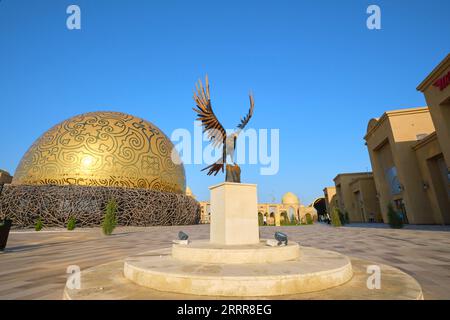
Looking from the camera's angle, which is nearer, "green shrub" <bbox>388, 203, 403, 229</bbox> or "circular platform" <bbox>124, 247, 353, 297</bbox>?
"circular platform" <bbox>124, 247, 353, 297</bbox>

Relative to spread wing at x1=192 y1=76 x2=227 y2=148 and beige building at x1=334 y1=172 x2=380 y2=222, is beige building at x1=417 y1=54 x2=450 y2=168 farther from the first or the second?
beige building at x1=334 y1=172 x2=380 y2=222

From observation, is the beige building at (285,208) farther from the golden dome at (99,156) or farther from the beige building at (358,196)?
the golden dome at (99,156)

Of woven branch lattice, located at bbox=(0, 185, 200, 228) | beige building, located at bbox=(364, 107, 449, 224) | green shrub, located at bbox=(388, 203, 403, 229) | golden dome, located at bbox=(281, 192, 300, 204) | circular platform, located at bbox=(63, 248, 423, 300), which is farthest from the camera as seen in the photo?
golden dome, located at bbox=(281, 192, 300, 204)

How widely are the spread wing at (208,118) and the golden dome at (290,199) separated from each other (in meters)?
85.5

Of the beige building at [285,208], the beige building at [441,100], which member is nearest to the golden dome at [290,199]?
the beige building at [285,208]

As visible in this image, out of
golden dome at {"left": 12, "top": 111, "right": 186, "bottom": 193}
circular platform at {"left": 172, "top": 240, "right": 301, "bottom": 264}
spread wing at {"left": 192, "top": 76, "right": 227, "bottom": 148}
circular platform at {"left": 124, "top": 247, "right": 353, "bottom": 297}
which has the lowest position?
circular platform at {"left": 124, "top": 247, "right": 353, "bottom": 297}

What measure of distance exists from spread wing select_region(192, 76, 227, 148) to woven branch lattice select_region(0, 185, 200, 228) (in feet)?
86.6

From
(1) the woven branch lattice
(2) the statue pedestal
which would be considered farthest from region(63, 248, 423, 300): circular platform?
(1) the woven branch lattice

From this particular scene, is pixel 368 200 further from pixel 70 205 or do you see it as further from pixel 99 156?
pixel 70 205

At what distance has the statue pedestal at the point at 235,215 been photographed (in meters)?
7.50

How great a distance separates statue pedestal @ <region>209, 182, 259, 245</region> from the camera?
295 inches

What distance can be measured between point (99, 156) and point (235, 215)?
3170 cm

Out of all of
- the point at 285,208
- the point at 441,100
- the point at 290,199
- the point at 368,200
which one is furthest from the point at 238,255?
the point at 290,199

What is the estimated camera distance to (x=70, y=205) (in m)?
29.4
